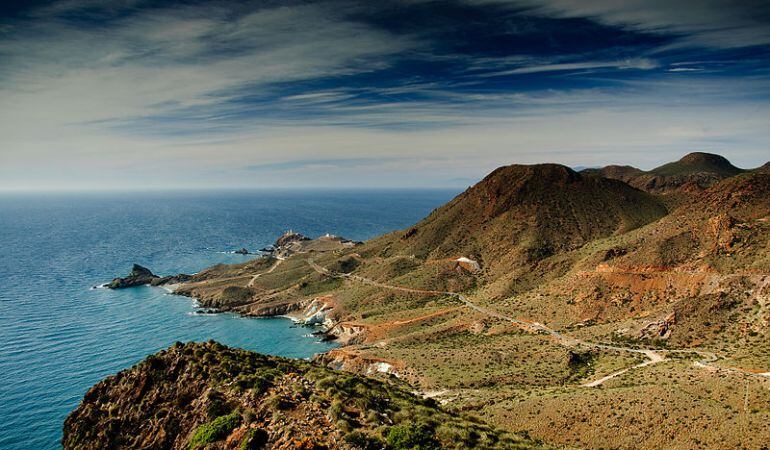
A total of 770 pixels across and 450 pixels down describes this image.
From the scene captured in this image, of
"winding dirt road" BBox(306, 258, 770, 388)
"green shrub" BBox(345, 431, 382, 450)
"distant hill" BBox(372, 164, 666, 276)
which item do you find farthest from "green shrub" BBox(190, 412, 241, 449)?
"distant hill" BBox(372, 164, 666, 276)

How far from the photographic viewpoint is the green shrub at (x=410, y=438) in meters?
19.3

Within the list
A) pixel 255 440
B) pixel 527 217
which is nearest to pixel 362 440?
pixel 255 440

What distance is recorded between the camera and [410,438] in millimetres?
19922

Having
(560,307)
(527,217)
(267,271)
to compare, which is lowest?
(267,271)

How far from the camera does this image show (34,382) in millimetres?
67688

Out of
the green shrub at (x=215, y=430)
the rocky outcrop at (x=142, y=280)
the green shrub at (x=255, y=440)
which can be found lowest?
the rocky outcrop at (x=142, y=280)

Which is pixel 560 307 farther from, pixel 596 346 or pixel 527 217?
pixel 527 217

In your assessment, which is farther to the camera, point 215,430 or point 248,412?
point 248,412

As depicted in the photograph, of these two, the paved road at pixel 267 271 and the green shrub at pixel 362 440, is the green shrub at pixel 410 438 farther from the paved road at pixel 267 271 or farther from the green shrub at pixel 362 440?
the paved road at pixel 267 271

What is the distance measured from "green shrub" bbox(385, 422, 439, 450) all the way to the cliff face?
48 mm

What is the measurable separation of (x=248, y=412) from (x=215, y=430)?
173 cm

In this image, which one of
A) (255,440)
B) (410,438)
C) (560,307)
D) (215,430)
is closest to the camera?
(255,440)

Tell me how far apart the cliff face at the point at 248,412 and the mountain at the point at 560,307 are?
53 cm

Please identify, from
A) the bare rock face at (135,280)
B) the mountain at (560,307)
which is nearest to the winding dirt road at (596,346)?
the mountain at (560,307)
